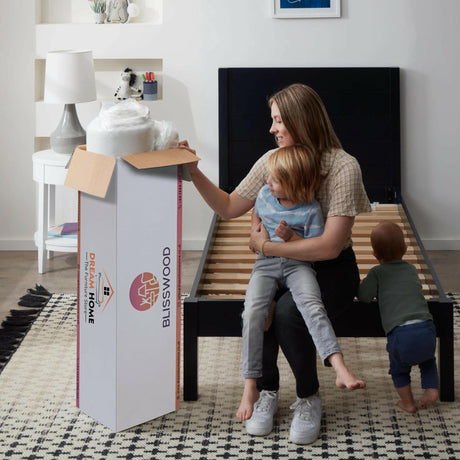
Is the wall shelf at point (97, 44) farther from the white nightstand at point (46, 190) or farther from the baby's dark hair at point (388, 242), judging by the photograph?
the baby's dark hair at point (388, 242)

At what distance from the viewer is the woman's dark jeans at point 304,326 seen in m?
2.51

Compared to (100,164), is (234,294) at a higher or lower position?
lower

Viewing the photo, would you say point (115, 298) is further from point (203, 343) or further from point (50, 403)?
point (203, 343)

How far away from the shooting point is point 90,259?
2.48 m

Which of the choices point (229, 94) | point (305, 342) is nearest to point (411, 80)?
point (229, 94)

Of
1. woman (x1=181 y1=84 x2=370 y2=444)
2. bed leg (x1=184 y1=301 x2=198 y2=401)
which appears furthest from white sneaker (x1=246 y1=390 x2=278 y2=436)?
bed leg (x1=184 y1=301 x2=198 y2=401)

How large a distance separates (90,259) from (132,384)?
0.38 metres

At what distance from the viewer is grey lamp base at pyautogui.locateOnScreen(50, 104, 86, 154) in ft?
13.6

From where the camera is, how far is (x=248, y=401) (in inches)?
98.3

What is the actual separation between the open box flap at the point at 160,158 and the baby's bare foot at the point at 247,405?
0.69 meters

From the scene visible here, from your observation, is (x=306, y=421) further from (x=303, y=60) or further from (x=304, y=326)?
(x=303, y=60)

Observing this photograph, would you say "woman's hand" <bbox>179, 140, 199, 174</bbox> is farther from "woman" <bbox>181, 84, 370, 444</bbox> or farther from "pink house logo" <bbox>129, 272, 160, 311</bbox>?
"pink house logo" <bbox>129, 272, 160, 311</bbox>

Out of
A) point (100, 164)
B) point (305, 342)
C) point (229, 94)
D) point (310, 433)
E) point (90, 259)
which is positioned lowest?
point (310, 433)

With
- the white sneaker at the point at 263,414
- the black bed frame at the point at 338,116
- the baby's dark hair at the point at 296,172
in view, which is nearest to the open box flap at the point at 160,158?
the baby's dark hair at the point at 296,172
